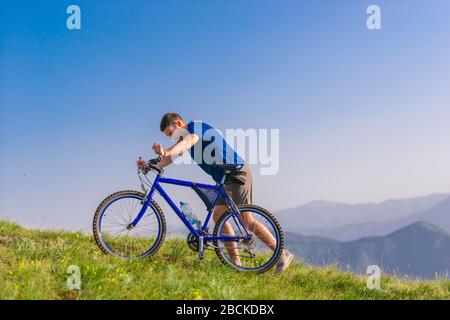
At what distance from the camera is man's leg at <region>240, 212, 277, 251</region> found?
24.8 feet

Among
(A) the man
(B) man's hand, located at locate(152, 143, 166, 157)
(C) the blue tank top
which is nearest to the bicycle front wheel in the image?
(A) the man

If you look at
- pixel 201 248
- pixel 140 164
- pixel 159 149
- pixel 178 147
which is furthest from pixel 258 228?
pixel 140 164

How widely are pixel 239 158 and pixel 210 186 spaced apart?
701 mm

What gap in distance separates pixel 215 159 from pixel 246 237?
1.40 m

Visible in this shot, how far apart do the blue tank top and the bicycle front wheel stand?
2.41 ft

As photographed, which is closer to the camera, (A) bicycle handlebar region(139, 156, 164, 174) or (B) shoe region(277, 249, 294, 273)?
(A) bicycle handlebar region(139, 156, 164, 174)

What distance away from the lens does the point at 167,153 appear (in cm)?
735

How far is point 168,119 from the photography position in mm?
7734

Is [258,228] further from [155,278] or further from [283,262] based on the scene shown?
[155,278]

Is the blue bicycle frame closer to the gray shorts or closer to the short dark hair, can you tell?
the gray shorts

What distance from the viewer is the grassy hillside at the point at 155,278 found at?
5648 mm

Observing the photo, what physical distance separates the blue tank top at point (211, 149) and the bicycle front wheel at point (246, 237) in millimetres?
735

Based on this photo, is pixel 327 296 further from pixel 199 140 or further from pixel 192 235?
pixel 199 140
